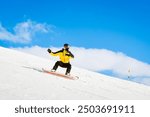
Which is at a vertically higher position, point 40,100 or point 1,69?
point 1,69

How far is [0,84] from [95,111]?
3201 mm

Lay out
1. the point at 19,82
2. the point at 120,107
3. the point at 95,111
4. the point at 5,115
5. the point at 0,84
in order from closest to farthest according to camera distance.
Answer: the point at 5,115 < the point at 95,111 < the point at 120,107 < the point at 0,84 < the point at 19,82

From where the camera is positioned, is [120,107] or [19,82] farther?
[19,82]

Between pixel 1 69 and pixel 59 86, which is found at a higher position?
pixel 1 69

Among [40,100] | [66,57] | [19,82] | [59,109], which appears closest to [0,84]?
[19,82]

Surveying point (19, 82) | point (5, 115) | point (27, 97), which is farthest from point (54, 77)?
point (5, 115)

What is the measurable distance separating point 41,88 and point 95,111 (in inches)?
109

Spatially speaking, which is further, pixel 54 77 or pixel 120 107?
pixel 54 77

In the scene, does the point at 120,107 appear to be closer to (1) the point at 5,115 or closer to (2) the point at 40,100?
(2) the point at 40,100

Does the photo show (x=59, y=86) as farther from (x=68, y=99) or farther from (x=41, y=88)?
(x=68, y=99)

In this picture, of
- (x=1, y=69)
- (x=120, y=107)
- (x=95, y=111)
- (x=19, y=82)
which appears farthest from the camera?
(x=1, y=69)

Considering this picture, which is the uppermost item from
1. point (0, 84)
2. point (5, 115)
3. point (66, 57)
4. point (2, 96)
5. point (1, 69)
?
point (66, 57)

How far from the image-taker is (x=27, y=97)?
10688mm

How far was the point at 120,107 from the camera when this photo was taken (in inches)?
429
